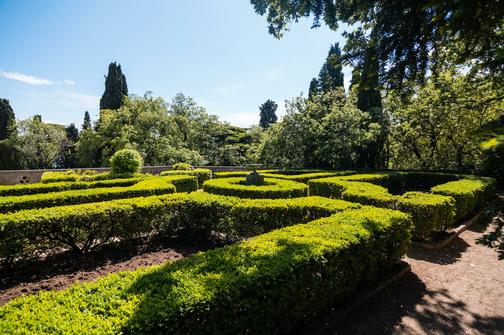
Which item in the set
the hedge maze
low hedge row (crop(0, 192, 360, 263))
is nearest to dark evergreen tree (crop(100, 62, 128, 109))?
the hedge maze

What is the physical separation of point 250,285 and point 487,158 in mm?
16653

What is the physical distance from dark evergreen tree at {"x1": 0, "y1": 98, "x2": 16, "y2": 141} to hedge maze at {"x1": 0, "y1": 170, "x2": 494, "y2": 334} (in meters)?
35.0

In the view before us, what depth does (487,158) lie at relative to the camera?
14.2 meters

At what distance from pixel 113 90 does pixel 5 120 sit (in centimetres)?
1565

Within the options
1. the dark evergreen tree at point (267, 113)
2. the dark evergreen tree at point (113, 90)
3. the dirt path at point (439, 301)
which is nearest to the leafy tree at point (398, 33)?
the dirt path at point (439, 301)

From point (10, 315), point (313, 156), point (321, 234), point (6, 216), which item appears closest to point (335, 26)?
point (321, 234)

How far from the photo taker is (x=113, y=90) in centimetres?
3366

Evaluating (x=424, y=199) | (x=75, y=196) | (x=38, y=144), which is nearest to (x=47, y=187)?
(x=75, y=196)

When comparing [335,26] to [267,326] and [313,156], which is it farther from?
[313,156]

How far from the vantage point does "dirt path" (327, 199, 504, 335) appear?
3979 mm

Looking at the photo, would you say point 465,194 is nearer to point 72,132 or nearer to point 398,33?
point 398,33

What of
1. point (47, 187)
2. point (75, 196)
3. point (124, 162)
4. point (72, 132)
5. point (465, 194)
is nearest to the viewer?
point (75, 196)

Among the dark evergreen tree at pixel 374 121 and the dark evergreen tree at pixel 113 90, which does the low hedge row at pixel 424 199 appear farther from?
the dark evergreen tree at pixel 113 90

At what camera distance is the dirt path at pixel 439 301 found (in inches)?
157
